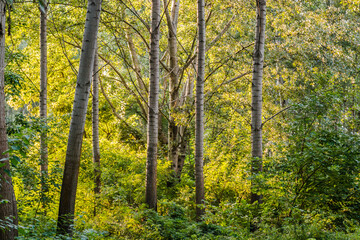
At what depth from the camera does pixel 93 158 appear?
10.2m

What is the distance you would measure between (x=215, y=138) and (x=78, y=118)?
9.05 metres

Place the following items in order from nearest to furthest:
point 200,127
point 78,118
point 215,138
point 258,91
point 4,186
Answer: point 4,186, point 78,118, point 258,91, point 200,127, point 215,138

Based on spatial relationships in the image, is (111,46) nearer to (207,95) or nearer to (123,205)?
(207,95)

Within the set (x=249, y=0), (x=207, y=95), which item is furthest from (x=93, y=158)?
(x=249, y=0)

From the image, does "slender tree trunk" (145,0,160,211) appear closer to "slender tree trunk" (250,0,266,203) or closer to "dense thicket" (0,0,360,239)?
"dense thicket" (0,0,360,239)

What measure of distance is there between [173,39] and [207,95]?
2.26 metres

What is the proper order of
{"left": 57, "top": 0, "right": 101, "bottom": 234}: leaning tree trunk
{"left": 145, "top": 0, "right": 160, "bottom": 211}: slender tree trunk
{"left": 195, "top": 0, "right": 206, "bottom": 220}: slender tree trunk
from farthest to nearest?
{"left": 195, "top": 0, "right": 206, "bottom": 220}: slender tree trunk, {"left": 145, "top": 0, "right": 160, "bottom": 211}: slender tree trunk, {"left": 57, "top": 0, "right": 101, "bottom": 234}: leaning tree trunk

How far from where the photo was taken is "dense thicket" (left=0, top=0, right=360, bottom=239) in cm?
516

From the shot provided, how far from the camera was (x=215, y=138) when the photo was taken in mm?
13164

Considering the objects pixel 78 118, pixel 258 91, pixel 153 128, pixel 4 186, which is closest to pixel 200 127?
pixel 153 128

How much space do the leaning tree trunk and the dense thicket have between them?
0.36 meters

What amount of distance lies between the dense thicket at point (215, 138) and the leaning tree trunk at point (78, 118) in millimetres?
358

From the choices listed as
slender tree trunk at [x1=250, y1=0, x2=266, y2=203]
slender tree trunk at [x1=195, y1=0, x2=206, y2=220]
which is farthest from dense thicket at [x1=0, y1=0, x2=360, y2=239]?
slender tree trunk at [x1=195, y1=0, x2=206, y2=220]

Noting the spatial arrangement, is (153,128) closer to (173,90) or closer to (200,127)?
(200,127)
